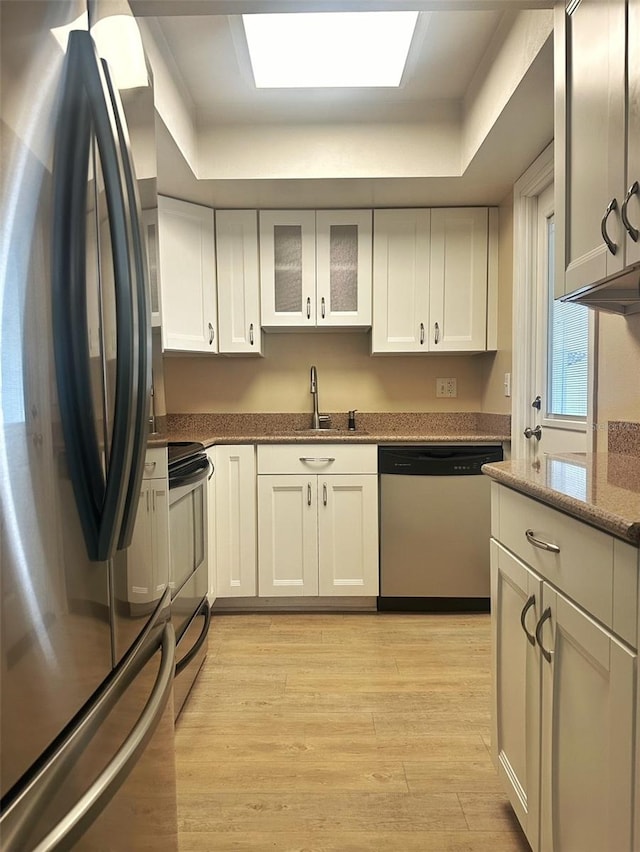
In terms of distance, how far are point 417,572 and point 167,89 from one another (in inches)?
99.0

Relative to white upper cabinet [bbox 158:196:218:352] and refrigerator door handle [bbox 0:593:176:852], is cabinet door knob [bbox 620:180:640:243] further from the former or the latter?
white upper cabinet [bbox 158:196:218:352]

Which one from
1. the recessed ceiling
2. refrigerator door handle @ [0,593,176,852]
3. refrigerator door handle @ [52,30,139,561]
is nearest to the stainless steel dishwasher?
the recessed ceiling

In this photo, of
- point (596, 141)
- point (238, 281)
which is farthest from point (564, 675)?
point (238, 281)

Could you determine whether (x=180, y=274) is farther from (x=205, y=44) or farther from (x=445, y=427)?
(x=445, y=427)

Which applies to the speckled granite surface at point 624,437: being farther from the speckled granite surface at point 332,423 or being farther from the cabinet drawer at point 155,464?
the speckled granite surface at point 332,423

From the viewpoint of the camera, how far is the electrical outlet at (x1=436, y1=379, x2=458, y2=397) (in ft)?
10.8

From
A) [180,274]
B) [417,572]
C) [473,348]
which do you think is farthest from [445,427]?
[180,274]

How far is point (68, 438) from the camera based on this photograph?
66cm

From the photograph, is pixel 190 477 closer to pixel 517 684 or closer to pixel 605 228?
pixel 517 684

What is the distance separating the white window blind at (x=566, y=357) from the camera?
83.4 inches

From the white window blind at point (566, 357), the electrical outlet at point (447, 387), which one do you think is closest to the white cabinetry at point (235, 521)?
the electrical outlet at point (447, 387)

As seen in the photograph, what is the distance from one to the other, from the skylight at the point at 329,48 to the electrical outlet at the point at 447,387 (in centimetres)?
166

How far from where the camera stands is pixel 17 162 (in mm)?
569

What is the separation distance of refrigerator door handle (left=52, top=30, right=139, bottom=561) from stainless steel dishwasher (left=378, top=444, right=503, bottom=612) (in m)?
2.12
